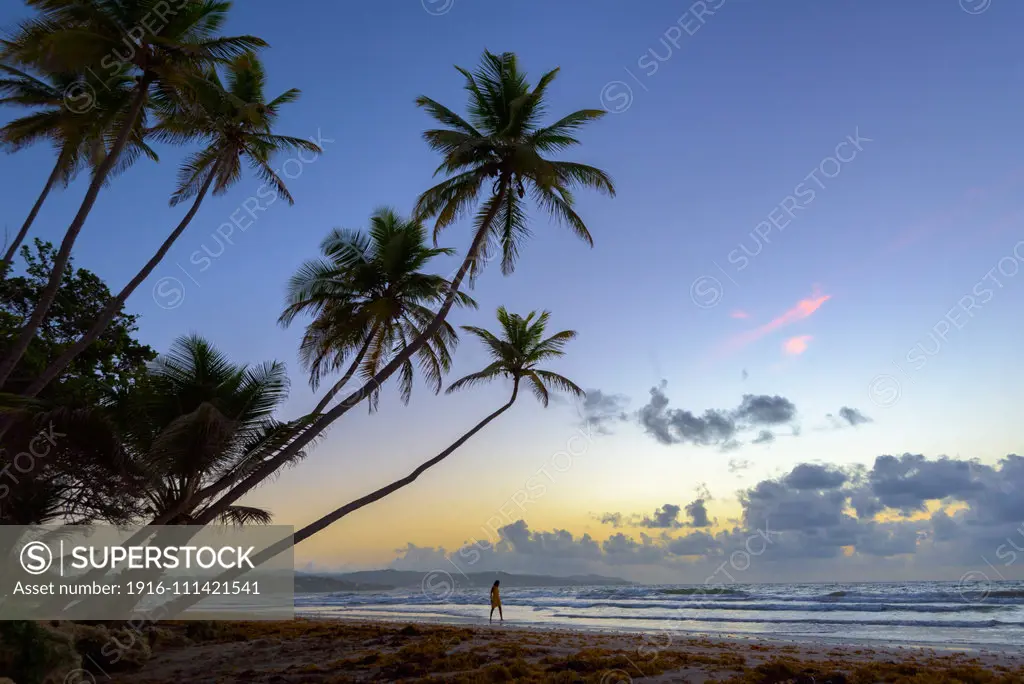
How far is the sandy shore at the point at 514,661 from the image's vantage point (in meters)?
9.25

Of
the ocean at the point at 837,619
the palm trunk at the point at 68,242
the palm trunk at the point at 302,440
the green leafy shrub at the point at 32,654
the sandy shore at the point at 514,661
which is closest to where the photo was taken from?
the green leafy shrub at the point at 32,654

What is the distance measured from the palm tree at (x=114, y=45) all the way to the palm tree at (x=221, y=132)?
1.74 ft

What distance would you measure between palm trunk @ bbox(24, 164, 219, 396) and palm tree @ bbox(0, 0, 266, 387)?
0.58 meters

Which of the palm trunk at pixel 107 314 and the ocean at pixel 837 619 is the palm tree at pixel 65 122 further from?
the ocean at pixel 837 619

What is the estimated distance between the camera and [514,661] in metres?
10.4

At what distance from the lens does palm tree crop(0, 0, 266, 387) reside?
10.6 meters

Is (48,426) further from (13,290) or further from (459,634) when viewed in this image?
(459,634)

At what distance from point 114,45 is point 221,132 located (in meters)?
3.03

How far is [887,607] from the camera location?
97.0ft

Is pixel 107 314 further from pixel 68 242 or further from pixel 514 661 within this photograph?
pixel 514 661

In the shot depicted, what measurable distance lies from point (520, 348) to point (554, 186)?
5582 millimetres

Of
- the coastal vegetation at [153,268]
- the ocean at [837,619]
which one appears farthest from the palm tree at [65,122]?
the ocean at [837,619]

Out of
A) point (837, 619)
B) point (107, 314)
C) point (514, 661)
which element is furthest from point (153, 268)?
point (837, 619)

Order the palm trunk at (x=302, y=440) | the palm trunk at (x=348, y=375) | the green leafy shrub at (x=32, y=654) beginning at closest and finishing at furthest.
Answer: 1. the green leafy shrub at (x=32, y=654)
2. the palm trunk at (x=302, y=440)
3. the palm trunk at (x=348, y=375)
